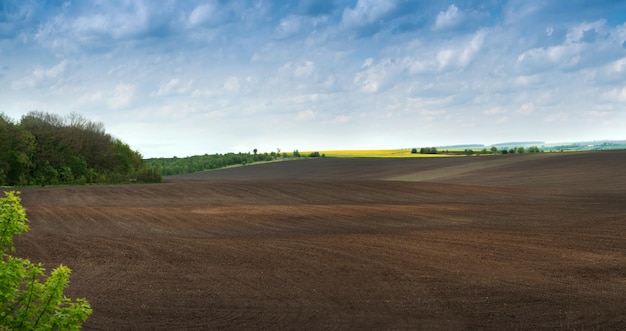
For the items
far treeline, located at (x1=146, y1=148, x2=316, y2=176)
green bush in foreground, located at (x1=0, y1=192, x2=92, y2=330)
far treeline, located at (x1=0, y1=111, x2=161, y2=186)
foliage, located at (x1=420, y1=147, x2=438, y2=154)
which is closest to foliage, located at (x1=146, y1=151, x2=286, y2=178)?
far treeline, located at (x1=146, y1=148, x2=316, y2=176)

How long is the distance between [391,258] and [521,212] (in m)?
13.8

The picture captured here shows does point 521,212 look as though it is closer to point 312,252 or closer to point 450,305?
point 312,252

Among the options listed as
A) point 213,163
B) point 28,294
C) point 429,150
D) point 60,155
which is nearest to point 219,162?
point 213,163

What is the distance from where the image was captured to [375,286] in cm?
1331

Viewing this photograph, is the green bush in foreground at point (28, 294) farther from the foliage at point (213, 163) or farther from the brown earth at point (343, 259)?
the foliage at point (213, 163)

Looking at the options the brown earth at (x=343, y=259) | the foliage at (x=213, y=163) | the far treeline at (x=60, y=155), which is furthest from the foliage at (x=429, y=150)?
the brown earth at (x=343, y=259)

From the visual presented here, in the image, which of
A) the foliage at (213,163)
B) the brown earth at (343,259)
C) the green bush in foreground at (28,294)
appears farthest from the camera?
the foliage at (213,163)

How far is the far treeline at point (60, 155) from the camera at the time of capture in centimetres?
5131

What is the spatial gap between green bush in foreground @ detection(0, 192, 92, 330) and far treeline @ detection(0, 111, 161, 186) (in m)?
48.4

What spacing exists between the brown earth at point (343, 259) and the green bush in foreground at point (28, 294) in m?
4.00

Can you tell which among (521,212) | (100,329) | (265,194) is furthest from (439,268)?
(265,194)

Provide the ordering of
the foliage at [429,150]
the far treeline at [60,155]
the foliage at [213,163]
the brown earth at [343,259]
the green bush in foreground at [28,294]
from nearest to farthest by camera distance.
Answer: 1. the green bush in foreground at [28,294]
2. the brown earth at [343,259]
3. the far treeline at [60,155]
4. the foliage at [429,150]
5. the foliage at [213,163]

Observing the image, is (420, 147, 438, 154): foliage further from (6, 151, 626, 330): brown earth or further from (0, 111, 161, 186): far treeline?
(6, 151, 626, 330): brown earth

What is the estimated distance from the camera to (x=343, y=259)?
16250 mm
